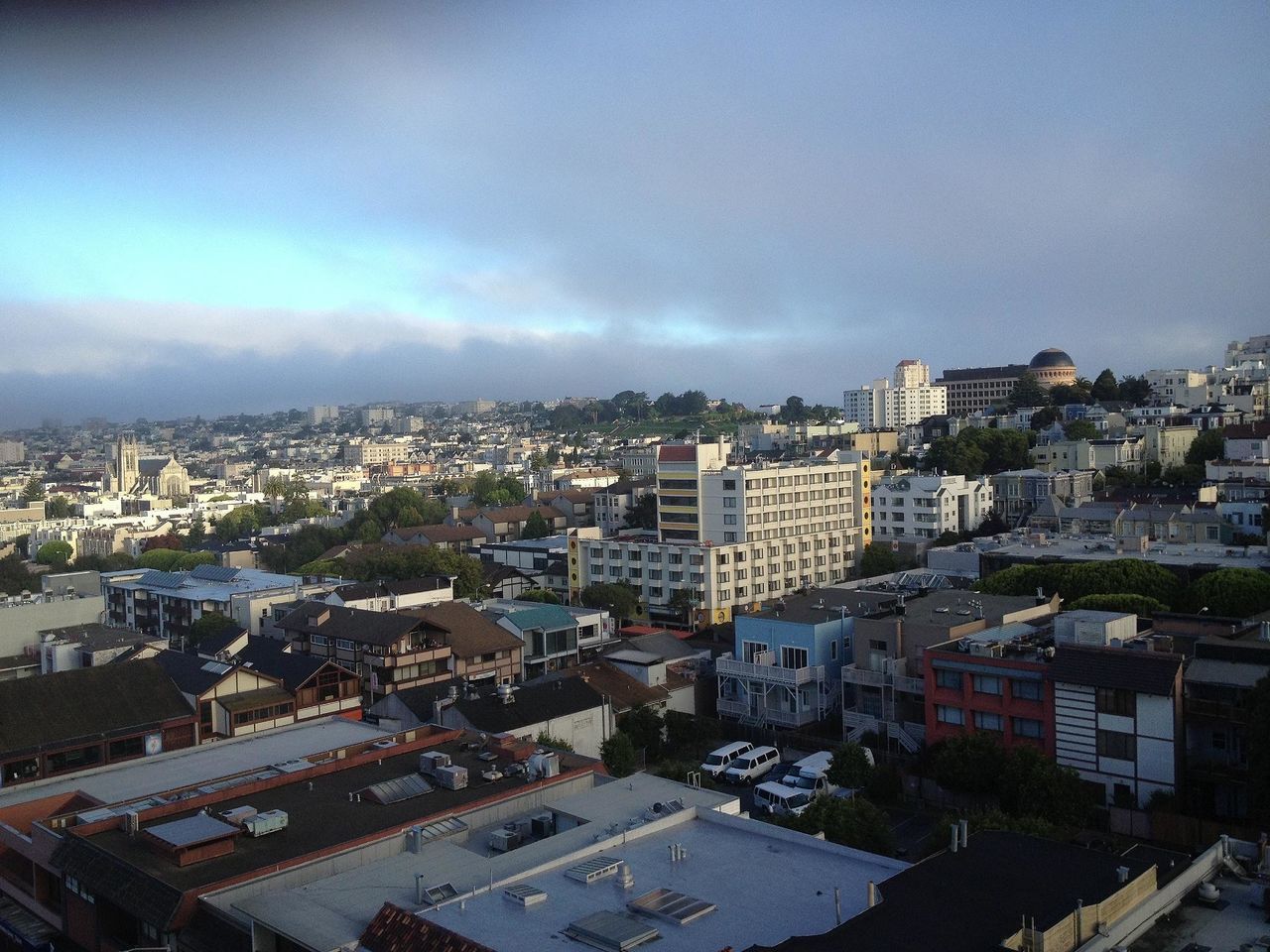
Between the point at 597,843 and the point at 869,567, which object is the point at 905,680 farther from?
the point at 869,567

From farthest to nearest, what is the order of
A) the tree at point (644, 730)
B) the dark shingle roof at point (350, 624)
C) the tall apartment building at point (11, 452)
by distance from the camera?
the tall apartment building at point (11, 452) → the dark shingle roof at point (350, 624) → the tree at point (644, 730)

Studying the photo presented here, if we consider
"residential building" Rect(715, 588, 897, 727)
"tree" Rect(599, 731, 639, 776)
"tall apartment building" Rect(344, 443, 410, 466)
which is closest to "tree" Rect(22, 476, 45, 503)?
"tall apartment building" Rect(344, 443, 410, 466)

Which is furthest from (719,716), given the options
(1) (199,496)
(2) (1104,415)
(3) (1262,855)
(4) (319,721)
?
(1) (199,496)

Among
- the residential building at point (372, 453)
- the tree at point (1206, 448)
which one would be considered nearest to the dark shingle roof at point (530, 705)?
the tree at point (1206, 448)

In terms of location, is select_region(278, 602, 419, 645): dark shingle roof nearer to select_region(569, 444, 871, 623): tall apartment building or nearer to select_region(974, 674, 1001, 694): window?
select_region(974, 674, 1001, 694): window

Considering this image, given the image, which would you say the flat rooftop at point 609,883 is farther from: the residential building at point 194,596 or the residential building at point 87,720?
the residential building at point 194,596

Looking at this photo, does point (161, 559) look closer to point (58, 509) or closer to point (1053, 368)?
point (58, 509)
